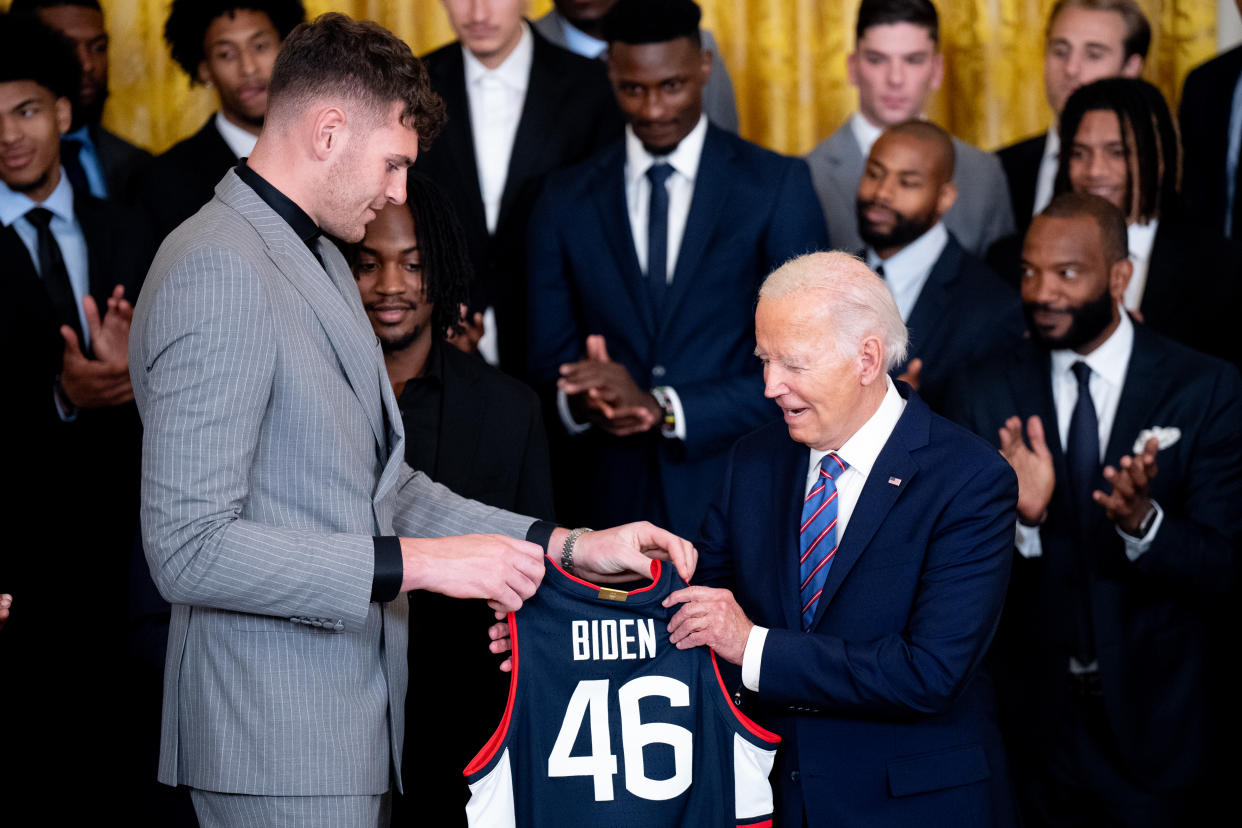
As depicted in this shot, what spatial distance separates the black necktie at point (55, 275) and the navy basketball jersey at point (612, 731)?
2086mm

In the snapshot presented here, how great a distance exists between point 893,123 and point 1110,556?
1763mm

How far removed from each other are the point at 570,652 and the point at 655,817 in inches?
13.3

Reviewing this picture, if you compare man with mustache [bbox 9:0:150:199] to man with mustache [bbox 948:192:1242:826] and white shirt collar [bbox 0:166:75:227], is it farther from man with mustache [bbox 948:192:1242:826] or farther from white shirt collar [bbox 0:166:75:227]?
man with mustache [bbox 948:192:1242:826]

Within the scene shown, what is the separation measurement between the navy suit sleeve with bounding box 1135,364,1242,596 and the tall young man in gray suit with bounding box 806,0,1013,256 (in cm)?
125

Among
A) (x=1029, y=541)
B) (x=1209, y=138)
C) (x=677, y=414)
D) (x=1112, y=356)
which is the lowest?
(x=1029, y=541)

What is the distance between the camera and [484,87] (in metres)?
4.54

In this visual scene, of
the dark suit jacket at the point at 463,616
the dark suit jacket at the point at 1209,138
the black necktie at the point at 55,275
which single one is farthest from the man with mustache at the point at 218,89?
the dark suit jacket at the point at 1209,138

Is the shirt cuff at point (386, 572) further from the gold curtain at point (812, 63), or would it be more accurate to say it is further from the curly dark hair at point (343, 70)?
the gold curtain at point (812, 63)

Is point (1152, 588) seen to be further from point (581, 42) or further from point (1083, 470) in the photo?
point (581, 42)

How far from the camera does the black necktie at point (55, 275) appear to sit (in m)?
4.02

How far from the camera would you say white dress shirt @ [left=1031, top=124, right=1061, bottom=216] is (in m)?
4.85

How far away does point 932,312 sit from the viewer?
4164mm

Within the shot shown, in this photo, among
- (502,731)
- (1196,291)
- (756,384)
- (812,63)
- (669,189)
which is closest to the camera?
(502,731)

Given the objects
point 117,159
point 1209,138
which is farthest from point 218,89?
point 1209,138
